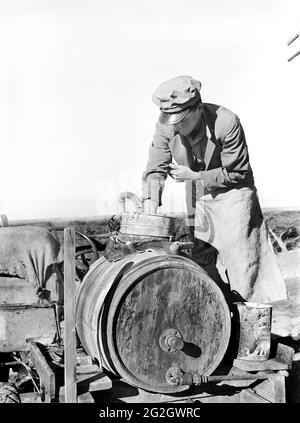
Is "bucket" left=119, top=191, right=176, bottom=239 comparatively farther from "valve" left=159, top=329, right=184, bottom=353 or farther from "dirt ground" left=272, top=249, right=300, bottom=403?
"dirt ground" left=272, top=249, right=300, bottom=403

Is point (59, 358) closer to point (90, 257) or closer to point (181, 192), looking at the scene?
point (90, 257)

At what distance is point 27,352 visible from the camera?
4.55 metres

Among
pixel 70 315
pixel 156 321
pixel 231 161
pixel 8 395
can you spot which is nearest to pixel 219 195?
pixel 231 161

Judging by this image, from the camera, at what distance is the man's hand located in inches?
187

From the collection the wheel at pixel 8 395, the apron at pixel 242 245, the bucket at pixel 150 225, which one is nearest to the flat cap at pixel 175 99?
the bucket at pixel 150 225

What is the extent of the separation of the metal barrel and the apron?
1405mm

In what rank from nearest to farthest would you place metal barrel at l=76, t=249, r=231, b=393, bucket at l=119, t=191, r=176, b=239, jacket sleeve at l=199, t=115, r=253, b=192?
metal barrel at l=76, t=249, r=231, b=393 < bucket at l=119, t=191, r=176, b=239 < jacket sleeve at l=199, t=115, r=253, b=192

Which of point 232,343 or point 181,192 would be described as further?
point 181,192

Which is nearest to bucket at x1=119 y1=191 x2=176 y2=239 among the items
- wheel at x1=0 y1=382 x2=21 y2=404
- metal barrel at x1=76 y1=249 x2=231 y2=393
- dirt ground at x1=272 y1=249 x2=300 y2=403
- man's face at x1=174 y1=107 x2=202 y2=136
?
metal barrel at x1=76 y1=249 x2=231 y2=393

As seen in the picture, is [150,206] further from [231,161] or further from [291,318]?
[291,318]

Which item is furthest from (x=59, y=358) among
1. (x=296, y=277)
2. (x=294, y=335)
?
(x=296, y=277)

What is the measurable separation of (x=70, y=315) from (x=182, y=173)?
2.02m

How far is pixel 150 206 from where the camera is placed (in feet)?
15.9

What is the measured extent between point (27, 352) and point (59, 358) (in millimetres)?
796
